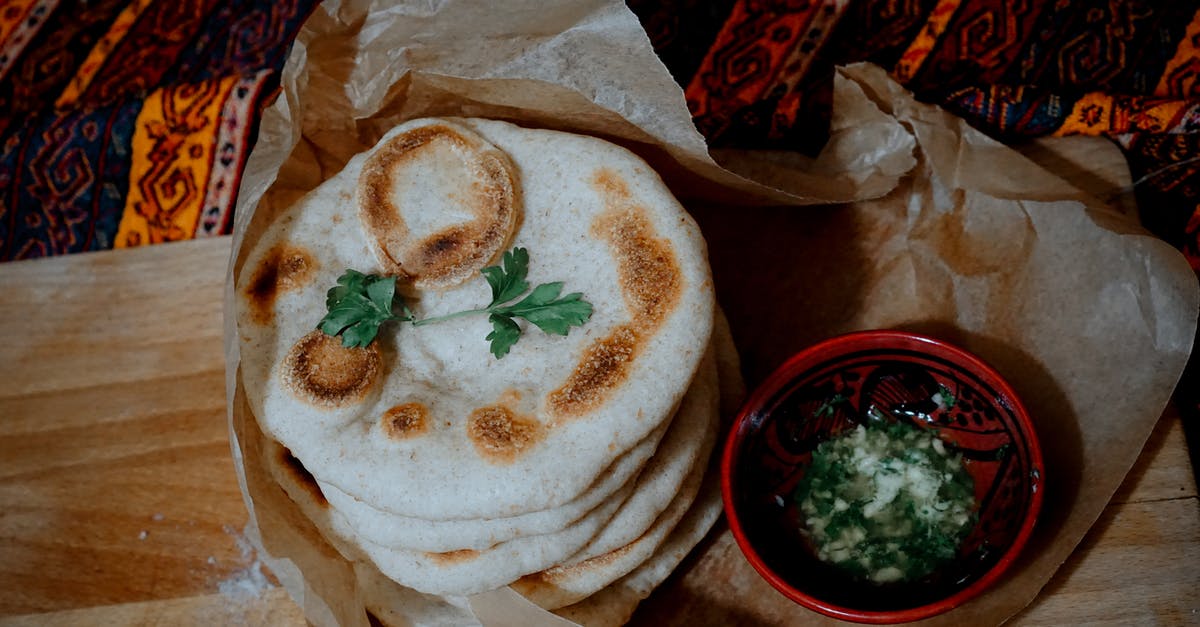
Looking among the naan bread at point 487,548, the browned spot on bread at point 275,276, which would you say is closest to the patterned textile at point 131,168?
the browned spot on bread at point 275,276

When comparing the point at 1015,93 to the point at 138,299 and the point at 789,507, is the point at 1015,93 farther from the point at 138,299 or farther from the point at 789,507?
the point at 138,299

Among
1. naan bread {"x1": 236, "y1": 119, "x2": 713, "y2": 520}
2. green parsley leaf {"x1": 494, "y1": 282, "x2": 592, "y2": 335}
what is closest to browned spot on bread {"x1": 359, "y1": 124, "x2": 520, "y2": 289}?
naan bread {"x1": 236, "y1": 119, "x2": 713, "y2": 520}

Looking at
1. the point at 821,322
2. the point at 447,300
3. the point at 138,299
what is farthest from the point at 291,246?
the point at 821,322

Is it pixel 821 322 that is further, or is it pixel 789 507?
pixel 821 322

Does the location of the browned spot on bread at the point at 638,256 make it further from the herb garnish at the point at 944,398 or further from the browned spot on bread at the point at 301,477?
the browned spot on bread at the point at 301,477

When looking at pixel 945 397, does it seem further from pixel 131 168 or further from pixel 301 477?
pixel 131 168

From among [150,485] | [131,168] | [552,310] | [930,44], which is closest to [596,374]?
[552,310]

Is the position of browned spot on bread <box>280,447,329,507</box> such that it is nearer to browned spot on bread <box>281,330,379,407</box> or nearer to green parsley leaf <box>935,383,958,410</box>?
browned spot on bread <box>281,330,379,407</box>
